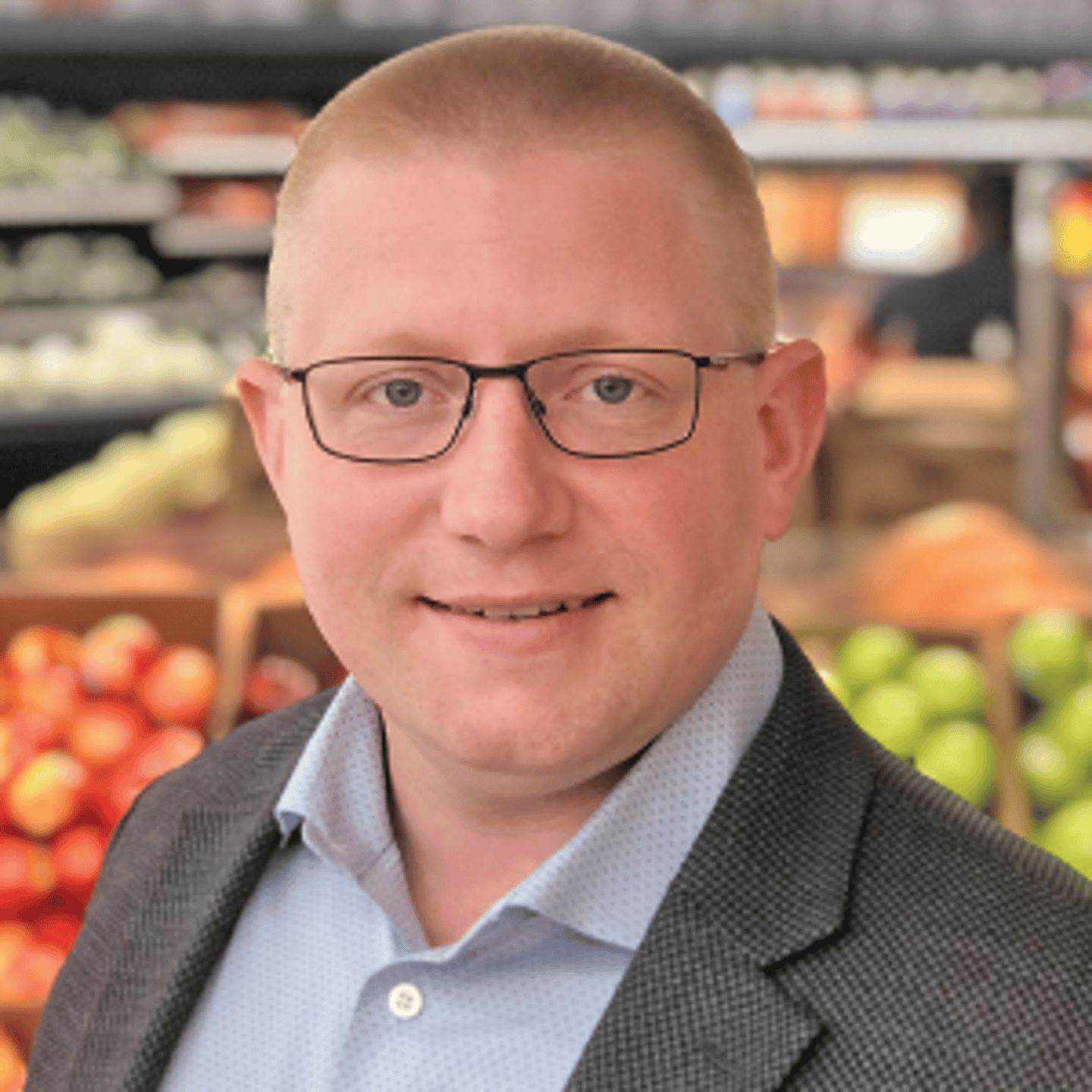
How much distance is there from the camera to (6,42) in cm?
627

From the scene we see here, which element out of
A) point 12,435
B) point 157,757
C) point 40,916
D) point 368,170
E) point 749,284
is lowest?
point 12,435

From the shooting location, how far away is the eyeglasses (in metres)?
0.93

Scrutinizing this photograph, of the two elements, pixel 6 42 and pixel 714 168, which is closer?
pixel 714 168

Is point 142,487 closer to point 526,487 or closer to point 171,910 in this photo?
point 171,910

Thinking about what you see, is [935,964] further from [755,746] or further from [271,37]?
[271,37]

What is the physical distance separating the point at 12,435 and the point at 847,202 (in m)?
4.16

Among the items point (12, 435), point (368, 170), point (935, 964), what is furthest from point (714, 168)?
point (12, 435)

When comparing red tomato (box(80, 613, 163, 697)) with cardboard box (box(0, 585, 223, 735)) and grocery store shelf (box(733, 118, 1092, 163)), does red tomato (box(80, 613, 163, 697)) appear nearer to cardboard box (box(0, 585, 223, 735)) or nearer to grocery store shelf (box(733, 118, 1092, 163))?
cardboard box (box(0, 585, 223, 735))

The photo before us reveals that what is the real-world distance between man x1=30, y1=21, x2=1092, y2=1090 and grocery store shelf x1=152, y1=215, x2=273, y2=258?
5.89 metres

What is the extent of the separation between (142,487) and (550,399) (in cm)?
→ 382

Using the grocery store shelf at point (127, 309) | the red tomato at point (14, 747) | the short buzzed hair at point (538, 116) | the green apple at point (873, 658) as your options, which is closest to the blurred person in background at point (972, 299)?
the grocery store shelf at point (127, 309)

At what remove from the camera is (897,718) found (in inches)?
81.1

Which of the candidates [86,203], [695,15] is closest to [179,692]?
[86,203]

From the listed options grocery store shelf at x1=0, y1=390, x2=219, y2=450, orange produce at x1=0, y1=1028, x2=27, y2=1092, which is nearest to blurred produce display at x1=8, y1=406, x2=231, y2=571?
grocery store shelf at x1=0, y1=390, x2=219, y2=450
